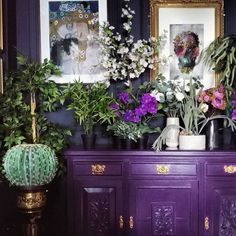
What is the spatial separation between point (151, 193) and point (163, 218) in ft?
0.63

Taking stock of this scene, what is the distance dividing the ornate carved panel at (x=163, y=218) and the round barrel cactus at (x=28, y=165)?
789 mm

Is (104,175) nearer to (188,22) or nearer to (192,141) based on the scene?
(192,141)

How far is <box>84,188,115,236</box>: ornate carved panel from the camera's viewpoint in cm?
304

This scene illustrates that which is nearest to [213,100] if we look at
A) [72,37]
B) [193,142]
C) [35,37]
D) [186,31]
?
[193,142]

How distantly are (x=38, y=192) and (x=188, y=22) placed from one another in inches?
69.0

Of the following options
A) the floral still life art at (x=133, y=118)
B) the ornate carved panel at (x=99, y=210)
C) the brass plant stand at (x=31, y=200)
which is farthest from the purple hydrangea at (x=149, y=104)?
the brass plant stand at (x=31, y=200)

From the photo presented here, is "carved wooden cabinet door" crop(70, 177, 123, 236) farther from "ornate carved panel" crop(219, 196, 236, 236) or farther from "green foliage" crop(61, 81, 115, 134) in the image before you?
"ornate carved panel" crop(219, 196, 236, 236)

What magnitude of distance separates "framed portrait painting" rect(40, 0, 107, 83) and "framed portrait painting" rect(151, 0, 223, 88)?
0.48 m

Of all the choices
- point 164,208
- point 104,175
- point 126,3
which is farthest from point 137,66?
point 164,208

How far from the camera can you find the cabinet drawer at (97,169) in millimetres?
3029

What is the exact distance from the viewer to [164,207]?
3.02m

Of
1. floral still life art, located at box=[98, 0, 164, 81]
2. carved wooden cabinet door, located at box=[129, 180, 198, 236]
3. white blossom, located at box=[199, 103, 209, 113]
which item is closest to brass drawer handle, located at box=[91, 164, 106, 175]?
carved wooden cabinet door, located at box=[129, 180, 198, 236]

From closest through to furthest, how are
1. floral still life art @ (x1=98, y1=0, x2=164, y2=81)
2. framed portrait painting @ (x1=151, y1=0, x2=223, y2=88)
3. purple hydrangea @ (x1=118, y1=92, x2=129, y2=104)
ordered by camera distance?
purple hydrangea @ (x1=118, y1=92, x2=129, y2=104) → floral still life art @ (x1=98, y1=0, x2=164, y2=81) → framed portrait painting @ (x1=151, y1=0, x2=223, y2=88)

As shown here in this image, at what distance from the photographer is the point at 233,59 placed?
10.2 feet
